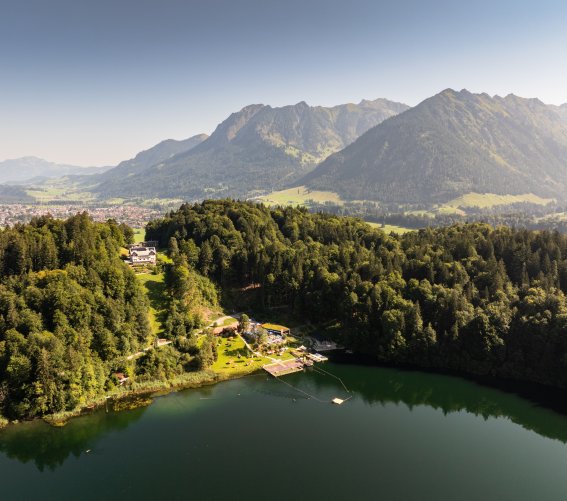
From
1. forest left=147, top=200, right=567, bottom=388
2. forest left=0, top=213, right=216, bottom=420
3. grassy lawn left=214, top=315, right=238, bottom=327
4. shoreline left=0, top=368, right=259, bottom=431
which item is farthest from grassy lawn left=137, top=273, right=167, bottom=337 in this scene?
shoreline left=0, top=368, right=259, bottom=431

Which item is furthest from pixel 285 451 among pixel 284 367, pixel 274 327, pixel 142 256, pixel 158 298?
pixel 142 256

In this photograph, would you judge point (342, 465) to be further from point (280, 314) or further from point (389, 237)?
point (389, 237)

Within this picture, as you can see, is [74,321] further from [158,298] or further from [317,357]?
[317,357]

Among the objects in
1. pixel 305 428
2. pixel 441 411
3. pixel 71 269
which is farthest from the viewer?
pixel 71 269

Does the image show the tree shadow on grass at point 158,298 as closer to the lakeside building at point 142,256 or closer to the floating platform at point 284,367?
the lakeside building at point 142,256

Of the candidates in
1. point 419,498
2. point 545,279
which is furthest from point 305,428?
point 545,279

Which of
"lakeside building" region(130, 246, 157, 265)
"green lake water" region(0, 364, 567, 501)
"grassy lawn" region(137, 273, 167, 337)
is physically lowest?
"green lake water" region(0, 364, 567, 501)

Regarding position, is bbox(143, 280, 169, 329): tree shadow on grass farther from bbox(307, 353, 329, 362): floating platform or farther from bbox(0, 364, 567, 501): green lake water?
bbox(307, 353, 329, 362): floating platform

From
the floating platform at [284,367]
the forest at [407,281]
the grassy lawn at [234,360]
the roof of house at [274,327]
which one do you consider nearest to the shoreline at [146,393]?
the grassy lawn at [234,360]
